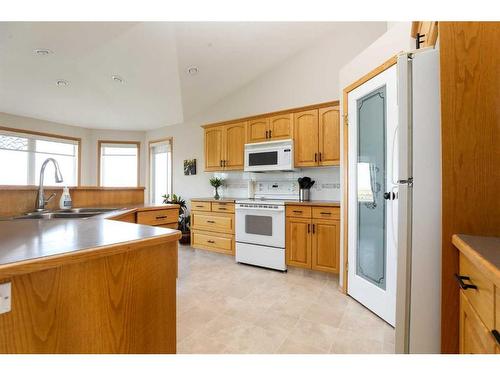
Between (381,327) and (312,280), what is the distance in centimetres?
99

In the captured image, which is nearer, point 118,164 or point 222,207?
point 222,207

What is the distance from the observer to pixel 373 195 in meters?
2.11

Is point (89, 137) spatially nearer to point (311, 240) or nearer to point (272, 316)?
point (311, 240)

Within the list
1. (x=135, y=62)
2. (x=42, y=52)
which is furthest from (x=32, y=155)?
(x=135, y=62)

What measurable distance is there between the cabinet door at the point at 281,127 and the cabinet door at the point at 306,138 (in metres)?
Result: 0.08

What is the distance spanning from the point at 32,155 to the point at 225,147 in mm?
3912

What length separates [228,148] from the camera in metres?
3.88

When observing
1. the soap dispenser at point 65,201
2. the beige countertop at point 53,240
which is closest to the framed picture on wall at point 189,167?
the soap dispenser at point 65,201

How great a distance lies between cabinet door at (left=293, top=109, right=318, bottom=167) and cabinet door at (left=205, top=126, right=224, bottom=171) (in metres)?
1.32

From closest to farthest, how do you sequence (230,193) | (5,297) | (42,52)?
(5,297), (42,52), (230,193)

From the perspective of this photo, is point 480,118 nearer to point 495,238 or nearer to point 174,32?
point 495,238

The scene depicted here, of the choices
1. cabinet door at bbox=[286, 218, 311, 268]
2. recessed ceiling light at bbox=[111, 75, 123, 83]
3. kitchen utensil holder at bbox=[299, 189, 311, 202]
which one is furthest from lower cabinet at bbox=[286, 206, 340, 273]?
recessed ceiling light at bbox=[111, 75, 123, 83]

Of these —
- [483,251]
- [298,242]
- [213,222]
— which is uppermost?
[483,251]
